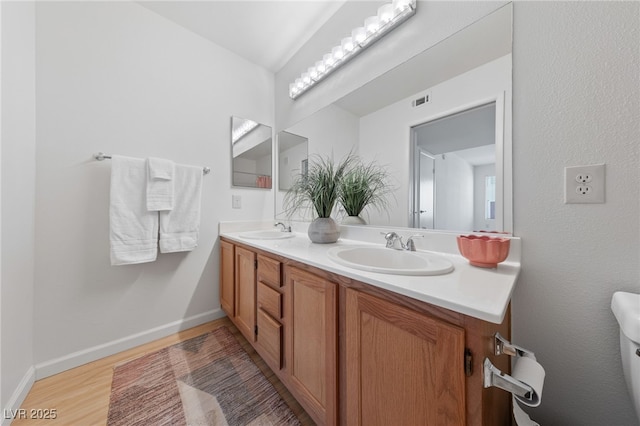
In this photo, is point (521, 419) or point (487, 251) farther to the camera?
point (487, 251)

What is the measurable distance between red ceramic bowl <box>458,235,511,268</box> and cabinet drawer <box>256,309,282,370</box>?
868 millimetres

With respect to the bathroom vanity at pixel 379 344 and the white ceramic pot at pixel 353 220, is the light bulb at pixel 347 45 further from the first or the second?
the bathroom vanity at pixel 379 344

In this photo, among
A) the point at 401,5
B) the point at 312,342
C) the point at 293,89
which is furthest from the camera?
the point at 293,89

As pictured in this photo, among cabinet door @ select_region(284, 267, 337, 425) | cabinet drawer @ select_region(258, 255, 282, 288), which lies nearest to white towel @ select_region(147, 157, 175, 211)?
cabinet drawer @ select_region(258, 255, 282, 288)

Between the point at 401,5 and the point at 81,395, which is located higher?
the point at 401,5

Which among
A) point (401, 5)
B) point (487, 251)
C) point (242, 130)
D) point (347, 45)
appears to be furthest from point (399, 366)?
point (242, 130)

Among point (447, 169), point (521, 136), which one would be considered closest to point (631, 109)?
point (521, 136)

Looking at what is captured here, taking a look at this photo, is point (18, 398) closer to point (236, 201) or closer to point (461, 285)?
point (236, 201)

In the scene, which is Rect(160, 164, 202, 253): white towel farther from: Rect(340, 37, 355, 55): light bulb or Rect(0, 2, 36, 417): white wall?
Rect(340, 37, 355, 55): light bulb

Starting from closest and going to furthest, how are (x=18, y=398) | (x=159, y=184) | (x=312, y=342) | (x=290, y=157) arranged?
(x=312, y=342) < (x=18, y=398) < (x=159, y=184) < (x=290, y=157)

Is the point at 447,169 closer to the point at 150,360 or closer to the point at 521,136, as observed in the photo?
the point at 521,136

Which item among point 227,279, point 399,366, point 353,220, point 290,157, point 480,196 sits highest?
point 290,157

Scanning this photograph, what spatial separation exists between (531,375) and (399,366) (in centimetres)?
29

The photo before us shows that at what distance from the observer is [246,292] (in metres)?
1.37
